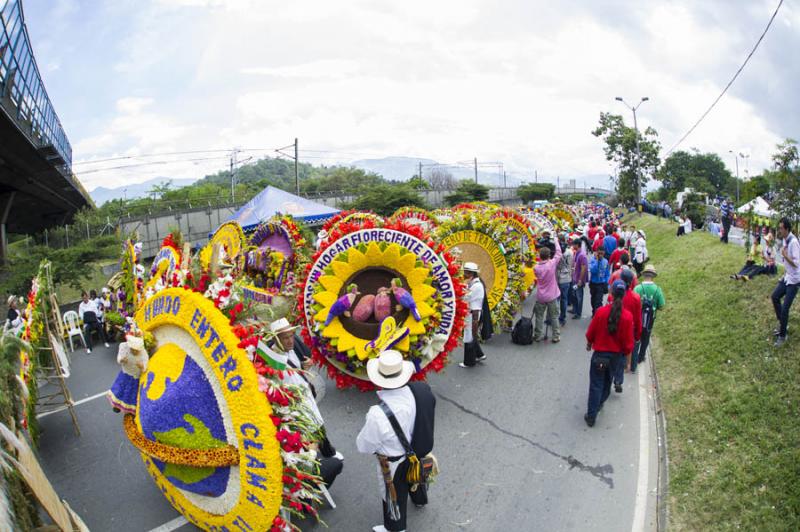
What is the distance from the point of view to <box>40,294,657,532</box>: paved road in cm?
438

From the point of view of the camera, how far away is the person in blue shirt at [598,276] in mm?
10219

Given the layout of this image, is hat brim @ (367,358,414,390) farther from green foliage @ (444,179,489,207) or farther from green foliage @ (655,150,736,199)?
green foliage @ (655,150,736,199)

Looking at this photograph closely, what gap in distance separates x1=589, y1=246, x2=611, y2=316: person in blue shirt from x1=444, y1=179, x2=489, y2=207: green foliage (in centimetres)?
3616

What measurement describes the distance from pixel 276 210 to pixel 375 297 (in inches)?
430

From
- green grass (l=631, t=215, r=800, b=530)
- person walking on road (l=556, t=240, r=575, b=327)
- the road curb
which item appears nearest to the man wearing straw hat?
the road curb

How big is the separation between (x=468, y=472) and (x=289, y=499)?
246 cm

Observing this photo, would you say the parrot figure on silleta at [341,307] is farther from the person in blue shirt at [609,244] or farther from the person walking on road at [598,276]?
the person in blue shirt at [609,244]

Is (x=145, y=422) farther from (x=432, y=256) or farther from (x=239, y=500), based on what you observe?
(x=432, y=256)

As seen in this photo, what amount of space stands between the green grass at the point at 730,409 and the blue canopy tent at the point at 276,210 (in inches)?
451

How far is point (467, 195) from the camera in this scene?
4644 cm

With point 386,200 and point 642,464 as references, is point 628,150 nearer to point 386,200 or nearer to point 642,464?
point 386,200

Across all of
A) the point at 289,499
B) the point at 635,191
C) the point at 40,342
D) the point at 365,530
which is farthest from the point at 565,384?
the point at 635,191

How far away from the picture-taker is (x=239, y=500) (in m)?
3.24

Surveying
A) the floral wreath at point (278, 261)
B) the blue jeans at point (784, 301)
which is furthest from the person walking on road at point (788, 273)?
the floral wreath at point (278, 261)
